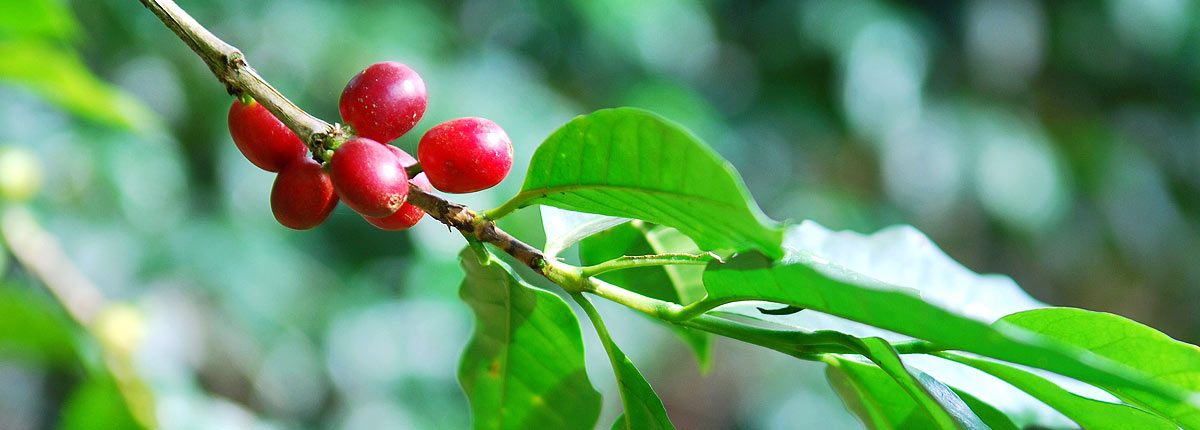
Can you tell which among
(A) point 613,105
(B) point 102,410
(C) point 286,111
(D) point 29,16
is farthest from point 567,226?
(A) point 613,105

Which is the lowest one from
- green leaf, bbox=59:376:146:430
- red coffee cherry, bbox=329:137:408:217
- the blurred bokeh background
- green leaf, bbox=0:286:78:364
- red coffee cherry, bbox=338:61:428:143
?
red coffee cherry, bbox=329:137:408:217

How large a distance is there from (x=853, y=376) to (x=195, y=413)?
91cm

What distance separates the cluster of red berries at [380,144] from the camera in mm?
341

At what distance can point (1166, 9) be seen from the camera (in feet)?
7.91

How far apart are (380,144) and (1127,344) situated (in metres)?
0.32

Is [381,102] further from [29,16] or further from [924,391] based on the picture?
[29,16]

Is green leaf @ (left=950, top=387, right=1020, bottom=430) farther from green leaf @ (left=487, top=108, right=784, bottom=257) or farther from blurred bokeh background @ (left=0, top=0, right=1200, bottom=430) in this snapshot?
blurred bokeh background @ (left=0, top=0, right=1200, bottom=430)

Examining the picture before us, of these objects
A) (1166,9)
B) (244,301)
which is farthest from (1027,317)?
(1166,9)

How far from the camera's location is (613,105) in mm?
2418

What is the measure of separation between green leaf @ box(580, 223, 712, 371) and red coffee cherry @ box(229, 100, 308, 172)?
0.17 meters

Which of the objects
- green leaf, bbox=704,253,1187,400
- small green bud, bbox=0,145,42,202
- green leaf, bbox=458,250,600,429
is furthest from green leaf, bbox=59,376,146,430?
green leaf, bbox=704,253,1187,400

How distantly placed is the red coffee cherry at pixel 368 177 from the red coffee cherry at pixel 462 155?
0.02 m

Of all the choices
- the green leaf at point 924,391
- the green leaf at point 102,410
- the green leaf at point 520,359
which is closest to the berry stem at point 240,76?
the green leaf at point 520,359

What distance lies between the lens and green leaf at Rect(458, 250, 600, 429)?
42 centimetres
